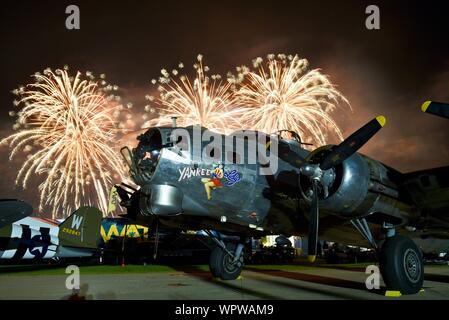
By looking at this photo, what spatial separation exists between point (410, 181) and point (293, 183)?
10.0 feet

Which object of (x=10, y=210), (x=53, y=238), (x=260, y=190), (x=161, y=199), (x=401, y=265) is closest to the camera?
(x=10, y=210)

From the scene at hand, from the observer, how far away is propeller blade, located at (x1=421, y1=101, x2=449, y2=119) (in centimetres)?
997

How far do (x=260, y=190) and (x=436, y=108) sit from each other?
16.4ft

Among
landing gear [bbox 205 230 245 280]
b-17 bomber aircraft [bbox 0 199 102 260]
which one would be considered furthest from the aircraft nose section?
b-17 bomber aircraft [bbox 0 199 102 260]

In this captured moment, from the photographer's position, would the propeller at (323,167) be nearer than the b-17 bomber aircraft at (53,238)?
Yes

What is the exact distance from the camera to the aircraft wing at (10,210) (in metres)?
8.78

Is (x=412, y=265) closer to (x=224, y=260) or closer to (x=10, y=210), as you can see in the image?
(x=224, y=260)

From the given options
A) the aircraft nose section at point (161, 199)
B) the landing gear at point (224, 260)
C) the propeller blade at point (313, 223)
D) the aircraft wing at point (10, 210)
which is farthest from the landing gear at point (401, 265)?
the aircraft wing at point (10, 210)

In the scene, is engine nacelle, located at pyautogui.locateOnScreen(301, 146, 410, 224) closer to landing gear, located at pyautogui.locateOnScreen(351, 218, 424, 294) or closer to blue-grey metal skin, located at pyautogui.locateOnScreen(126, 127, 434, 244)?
blue-grey metal skin, located at pyautogui.locateOnScreen(126, 127, 434, 244)

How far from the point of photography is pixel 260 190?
10844mm

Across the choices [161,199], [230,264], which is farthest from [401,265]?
[230,264]

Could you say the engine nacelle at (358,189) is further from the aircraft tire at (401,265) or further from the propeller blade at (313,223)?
the aircraft tire at (401,265)

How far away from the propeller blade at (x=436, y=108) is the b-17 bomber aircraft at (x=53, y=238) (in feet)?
55.9
